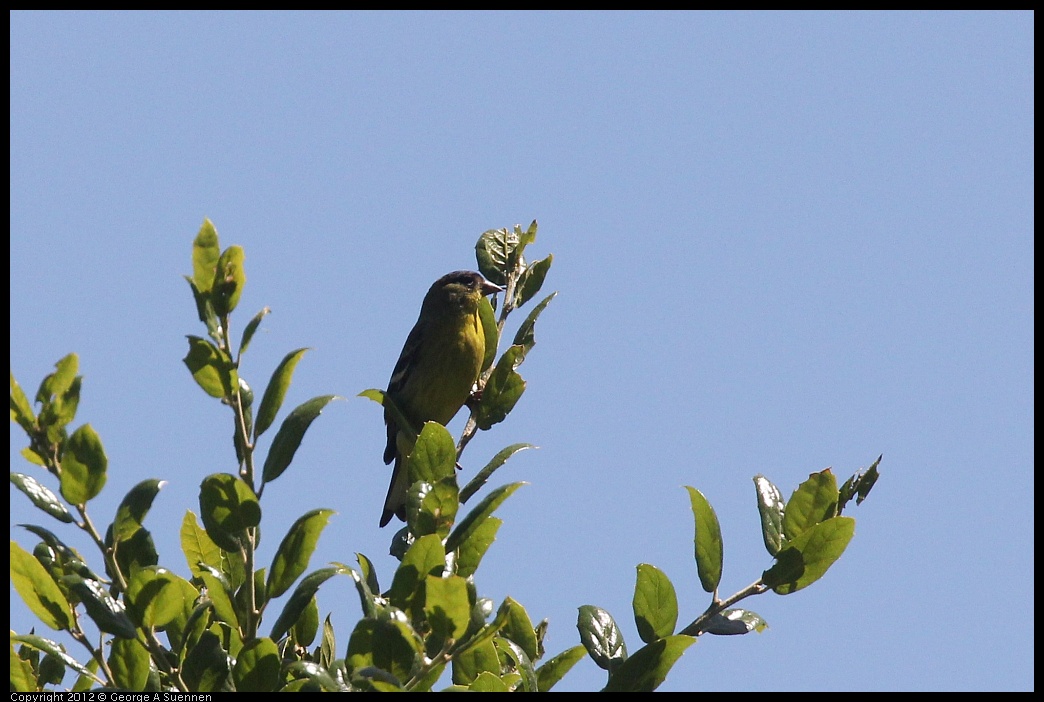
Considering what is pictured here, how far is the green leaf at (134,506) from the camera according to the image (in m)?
3.32

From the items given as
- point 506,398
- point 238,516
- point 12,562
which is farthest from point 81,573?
point 506,398

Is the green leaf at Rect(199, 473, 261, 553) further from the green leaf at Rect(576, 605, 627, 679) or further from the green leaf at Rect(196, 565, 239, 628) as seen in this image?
the green leaf at Rect(576, 605, 627, 679)

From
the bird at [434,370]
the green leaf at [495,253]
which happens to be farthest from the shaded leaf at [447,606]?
the bird at [434,370]

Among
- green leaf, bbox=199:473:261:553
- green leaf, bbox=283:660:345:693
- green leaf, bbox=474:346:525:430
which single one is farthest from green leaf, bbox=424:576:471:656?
green leaf, bbox=474:346:525:430

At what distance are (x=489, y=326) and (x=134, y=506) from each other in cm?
174

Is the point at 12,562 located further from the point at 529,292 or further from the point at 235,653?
the point at 529,292

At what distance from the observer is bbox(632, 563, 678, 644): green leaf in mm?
3535

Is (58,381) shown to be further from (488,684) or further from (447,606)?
(488,684)

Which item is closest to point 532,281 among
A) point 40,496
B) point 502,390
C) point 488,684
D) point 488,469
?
point 502,390

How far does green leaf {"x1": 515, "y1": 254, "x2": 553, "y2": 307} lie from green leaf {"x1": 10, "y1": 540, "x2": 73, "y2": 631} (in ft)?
7.99

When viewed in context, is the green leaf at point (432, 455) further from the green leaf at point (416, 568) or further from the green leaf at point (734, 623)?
the green leaf at point (734, 623)

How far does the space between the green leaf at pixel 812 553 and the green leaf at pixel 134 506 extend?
1.94 meters

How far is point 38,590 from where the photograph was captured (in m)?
3.26
